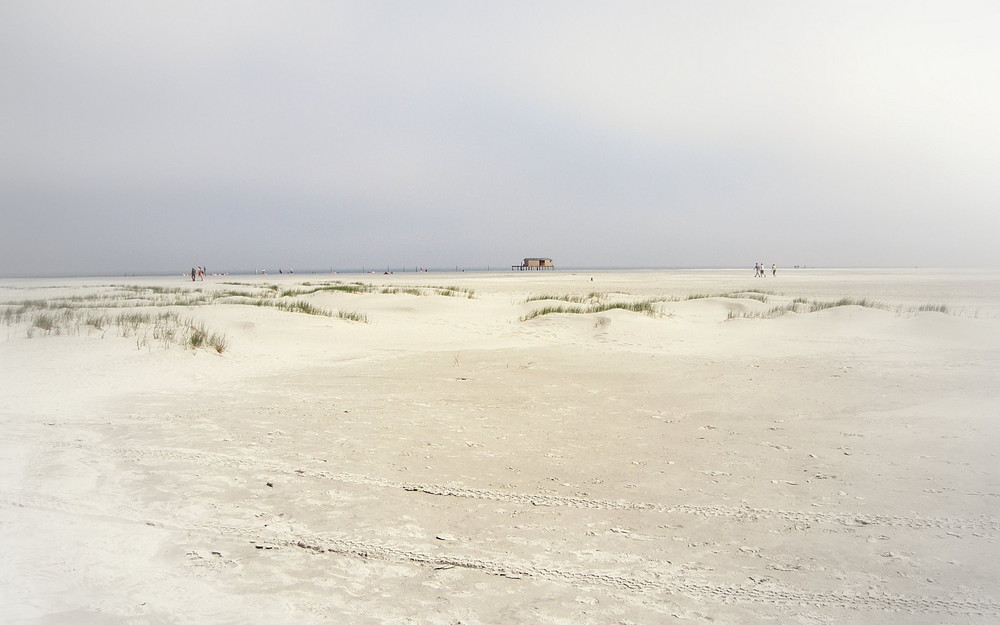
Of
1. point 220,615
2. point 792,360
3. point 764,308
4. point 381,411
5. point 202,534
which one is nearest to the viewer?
point 220,615

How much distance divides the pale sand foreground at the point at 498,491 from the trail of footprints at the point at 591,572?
0.02 metres

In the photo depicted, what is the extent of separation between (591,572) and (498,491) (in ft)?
4.51

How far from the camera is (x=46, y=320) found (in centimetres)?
1196

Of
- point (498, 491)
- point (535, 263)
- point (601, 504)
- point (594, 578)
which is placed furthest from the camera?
point (535, 263)

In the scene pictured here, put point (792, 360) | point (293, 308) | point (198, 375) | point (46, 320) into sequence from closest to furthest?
point (198, 375), point (792, 360), point (46, 320), point (293, 308)

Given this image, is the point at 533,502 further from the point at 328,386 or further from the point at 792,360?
the point at 792,360

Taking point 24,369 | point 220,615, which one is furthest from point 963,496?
point 24,369

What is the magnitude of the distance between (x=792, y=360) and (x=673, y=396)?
3.60 meters

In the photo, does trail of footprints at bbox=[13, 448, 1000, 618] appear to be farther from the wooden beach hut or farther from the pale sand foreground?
the wooden beach hut

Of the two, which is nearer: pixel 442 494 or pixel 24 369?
pixel 442 494

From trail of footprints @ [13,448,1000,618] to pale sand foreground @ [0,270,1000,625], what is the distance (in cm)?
2

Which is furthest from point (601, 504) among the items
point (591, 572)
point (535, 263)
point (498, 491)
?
point (535, 263)

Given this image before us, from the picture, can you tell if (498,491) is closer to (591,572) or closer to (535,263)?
(591,572)

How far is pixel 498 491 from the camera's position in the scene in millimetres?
4555
